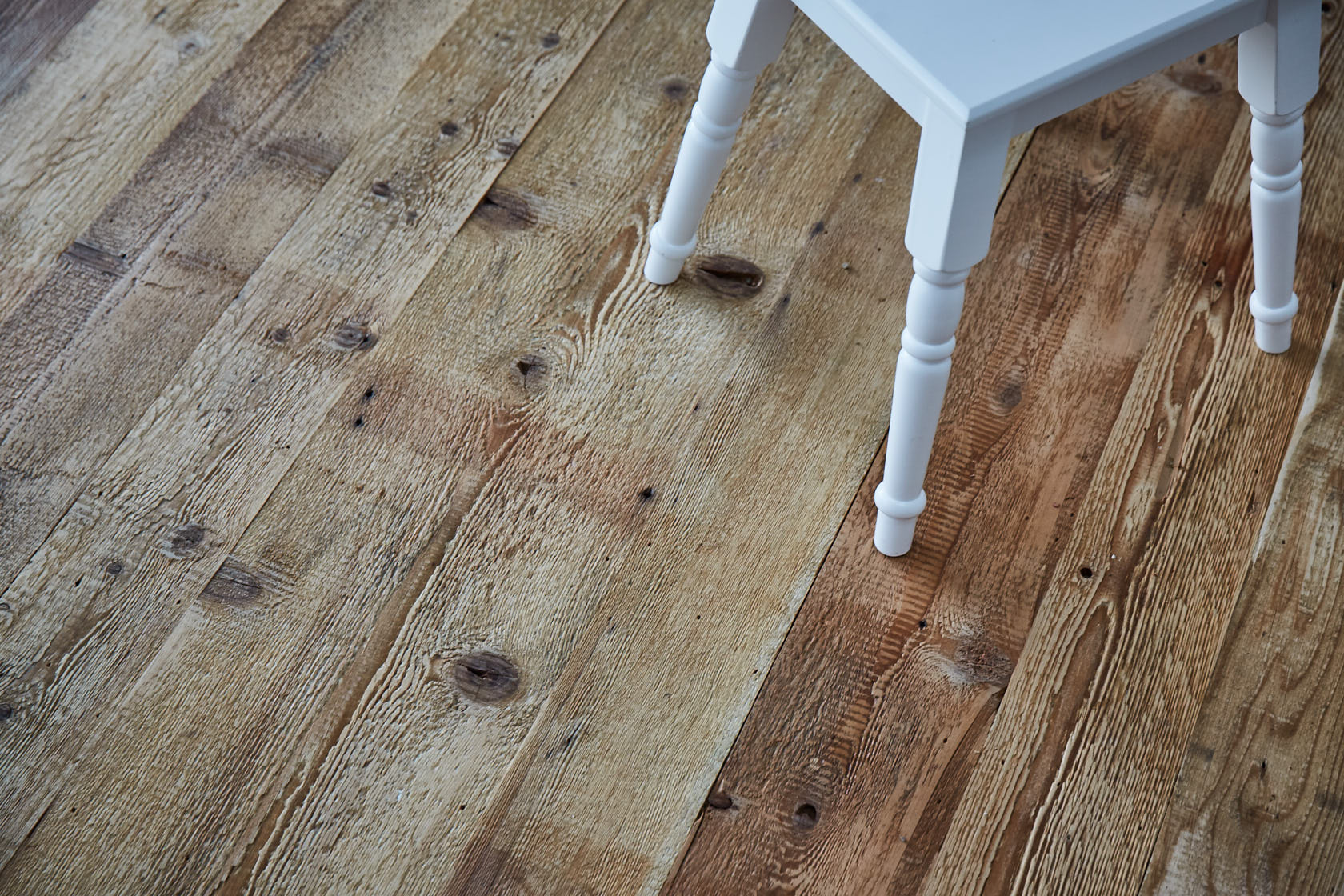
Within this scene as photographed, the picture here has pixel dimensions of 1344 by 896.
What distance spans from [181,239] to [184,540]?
1.10 ft

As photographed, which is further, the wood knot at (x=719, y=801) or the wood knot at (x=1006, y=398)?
the wood knot at (x=1006, y=398)

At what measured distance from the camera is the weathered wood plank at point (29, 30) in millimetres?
1231

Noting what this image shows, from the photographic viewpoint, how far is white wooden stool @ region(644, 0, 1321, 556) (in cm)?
69

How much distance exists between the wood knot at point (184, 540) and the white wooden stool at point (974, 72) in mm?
574

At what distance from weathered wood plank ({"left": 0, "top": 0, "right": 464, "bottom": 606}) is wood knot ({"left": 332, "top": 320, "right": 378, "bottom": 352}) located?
119mm

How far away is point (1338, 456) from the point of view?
1010 mm

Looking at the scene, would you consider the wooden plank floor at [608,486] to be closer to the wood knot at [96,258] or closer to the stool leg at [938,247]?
the wood knot at [96,258]

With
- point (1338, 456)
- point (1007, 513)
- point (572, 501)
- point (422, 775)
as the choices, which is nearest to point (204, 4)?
point (572, 501)

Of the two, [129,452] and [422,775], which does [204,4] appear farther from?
[422,775]

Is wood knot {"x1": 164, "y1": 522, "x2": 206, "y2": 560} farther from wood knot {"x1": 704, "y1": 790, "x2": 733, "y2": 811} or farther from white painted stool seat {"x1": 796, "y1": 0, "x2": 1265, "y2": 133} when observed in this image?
white painted stool seat {"x1": 796, "y1": 0, "x2": 1265, "y2": 133}

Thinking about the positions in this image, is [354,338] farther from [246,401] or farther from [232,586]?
[232,586]

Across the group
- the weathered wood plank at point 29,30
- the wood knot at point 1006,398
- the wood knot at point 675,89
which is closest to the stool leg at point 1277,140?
the wood knot at point 1006,398

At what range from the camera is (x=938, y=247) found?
729 mm

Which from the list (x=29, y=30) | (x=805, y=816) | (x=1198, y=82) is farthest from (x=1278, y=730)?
(x=29, y=30)
